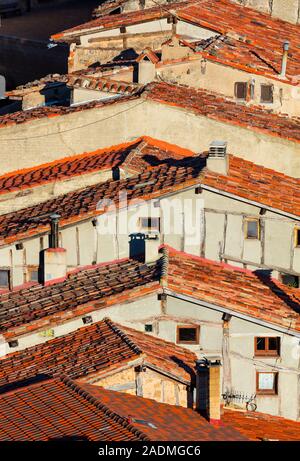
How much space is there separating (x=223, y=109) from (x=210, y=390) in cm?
1557

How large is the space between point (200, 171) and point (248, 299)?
458cm

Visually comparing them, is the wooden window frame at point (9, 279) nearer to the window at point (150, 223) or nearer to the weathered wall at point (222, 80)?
the window at point (150, 223)

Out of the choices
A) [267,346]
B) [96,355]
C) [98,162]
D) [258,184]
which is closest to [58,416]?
[96,355]

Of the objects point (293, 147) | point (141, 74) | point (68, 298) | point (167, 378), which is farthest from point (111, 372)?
point (141, 74)

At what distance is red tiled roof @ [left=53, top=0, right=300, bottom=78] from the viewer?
7100cm

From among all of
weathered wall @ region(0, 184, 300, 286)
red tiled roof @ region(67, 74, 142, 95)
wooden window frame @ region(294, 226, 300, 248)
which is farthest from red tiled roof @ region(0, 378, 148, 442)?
red tiled roof @ region(67, 74, 142, 95)

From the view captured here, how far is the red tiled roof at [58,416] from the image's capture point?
158ft

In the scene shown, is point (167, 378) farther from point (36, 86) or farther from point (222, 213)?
point (36, 86)

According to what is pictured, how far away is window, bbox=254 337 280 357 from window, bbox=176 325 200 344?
5.10ft

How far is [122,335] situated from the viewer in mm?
54750

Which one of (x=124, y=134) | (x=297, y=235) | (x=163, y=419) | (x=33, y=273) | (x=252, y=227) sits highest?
(x=124, y=134)

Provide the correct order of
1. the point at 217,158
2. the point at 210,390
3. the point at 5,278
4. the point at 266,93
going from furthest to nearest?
the point at 266,93
the point at 217,158
the point at 5,278
the point at 210,390

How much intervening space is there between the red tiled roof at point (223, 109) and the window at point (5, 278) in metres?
8.46

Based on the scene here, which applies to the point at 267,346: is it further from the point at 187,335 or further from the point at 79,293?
the point at 79,293
